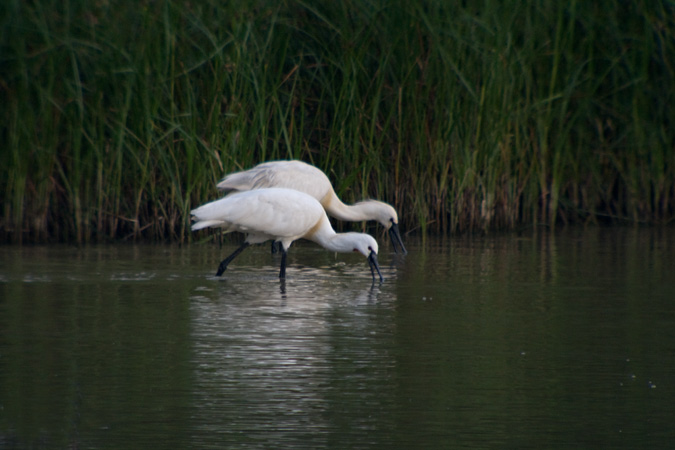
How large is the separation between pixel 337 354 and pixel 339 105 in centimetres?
604

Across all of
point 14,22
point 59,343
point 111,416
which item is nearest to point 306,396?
point 111,416

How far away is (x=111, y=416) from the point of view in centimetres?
476

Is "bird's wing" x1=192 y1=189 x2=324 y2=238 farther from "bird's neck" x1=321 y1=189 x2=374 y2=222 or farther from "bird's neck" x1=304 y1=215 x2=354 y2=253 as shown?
"bird's neck" x1=321 y1=189 x2=374 y2=222

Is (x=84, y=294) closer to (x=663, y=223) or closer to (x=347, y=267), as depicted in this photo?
(x=347, y=267)

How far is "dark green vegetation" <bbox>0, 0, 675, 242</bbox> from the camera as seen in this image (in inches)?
446

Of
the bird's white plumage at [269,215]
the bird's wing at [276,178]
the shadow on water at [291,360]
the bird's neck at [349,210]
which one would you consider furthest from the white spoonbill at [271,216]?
the bird's neck at [349,210]

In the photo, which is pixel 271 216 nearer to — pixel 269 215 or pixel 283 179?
pixel 269 215

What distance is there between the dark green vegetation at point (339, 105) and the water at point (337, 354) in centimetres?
142

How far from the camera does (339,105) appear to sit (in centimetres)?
1185

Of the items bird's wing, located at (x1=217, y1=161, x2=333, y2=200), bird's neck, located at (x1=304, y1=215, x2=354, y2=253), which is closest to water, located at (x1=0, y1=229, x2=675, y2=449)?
bird's neck, located at (x1=304, y1=215, x2=354, y2=253)

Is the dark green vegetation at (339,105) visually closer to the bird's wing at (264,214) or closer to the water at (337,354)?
the water at (337,354)

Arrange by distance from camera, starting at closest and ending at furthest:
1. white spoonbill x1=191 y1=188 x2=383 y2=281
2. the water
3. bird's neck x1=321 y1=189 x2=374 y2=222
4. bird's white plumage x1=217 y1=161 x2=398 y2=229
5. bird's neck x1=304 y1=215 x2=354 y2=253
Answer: the water → white spoonbill x1=191 y1=188 x2=383 y2=281 → bird's neck x1=304 y1=215 x2=354 y2=253 → bird's white plumage x1=217 y1=161 x2=398 y2=229 → bird's neck x1=321 y1=189 x2=374 y2=222

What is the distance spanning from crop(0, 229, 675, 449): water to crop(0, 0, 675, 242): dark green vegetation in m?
1.42

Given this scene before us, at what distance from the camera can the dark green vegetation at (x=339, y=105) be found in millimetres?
11328
